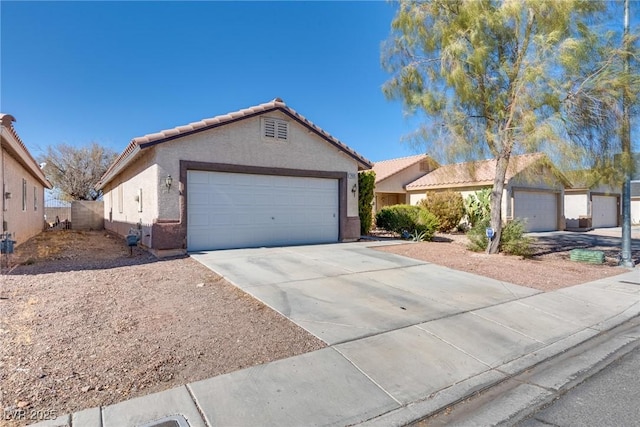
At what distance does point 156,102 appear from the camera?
63.1 ft

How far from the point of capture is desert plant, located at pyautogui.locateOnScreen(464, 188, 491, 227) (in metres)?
18.8

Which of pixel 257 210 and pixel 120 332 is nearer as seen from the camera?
pixel 120 332

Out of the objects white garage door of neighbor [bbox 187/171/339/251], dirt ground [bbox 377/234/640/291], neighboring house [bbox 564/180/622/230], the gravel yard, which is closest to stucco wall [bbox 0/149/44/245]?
the gravel yard

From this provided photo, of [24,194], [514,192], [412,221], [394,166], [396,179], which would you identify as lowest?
[412,221]

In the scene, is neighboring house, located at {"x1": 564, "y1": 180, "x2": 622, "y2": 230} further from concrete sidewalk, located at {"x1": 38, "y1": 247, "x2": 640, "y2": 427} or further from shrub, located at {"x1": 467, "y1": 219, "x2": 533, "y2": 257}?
concrete sidewalk, located at {"x1": 38, "y1": 247, "x2": 640, "y2": 427}

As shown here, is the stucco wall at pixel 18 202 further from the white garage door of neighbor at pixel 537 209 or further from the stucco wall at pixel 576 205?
the stucco wall at pixel 576 205

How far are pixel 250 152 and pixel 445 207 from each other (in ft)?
39.1

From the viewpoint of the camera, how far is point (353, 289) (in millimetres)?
6664

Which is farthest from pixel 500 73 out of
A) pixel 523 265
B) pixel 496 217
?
pixel 523 265

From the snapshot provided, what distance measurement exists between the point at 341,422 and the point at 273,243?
9.31 m

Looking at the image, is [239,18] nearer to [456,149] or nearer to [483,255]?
A: [456,149]

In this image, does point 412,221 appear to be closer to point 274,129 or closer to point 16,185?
point 274,129

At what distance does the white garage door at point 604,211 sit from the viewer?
26.3 meters

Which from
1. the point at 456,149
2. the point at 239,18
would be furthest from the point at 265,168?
the point at 456,149
